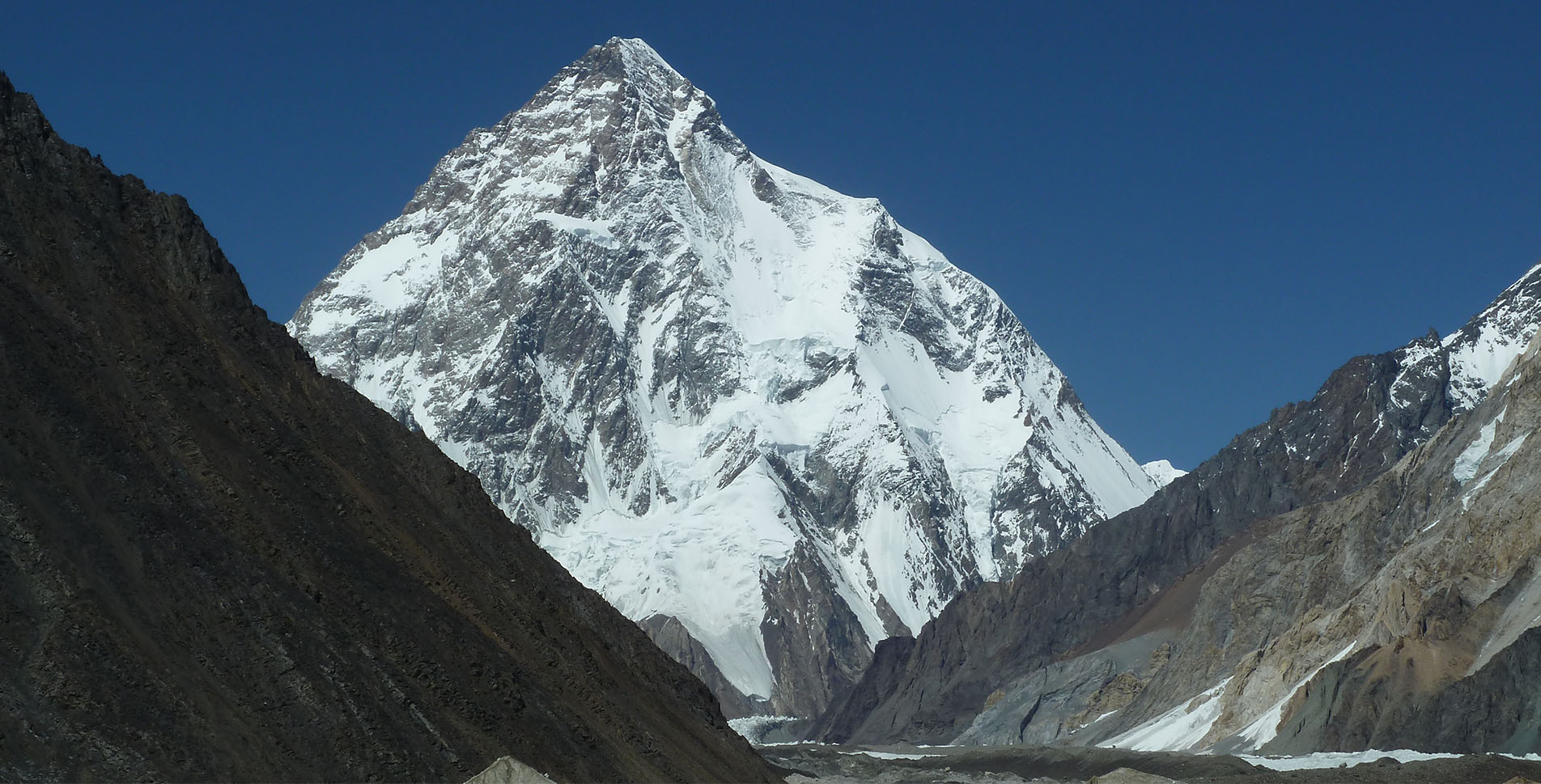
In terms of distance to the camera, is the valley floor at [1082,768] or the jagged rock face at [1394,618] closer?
the valley floor at [1082,768]

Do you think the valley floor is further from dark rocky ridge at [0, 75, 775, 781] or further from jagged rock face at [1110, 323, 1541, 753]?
dark rocky ridge at [0, 75, 775, 781]

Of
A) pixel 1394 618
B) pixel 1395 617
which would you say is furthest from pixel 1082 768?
pixel 1395 617

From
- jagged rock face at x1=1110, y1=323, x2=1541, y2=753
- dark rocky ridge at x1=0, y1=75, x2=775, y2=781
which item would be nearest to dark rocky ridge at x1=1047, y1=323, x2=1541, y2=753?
jagged rock face at x1=1110, y1=323, x2=1541, y2=753

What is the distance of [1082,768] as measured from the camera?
438 ft

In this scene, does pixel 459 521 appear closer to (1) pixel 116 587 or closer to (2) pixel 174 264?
(2) pixel 174 264

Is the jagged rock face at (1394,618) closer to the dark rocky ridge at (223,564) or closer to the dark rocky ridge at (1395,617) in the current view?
the dark rocky ridge at (1395,617)

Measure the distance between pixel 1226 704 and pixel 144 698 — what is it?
10552 centimetres

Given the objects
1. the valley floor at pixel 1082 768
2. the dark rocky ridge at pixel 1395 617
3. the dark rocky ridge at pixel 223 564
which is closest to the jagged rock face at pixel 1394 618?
the dark rocky ridge at pixel 1395 617

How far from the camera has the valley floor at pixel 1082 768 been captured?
7725 cm

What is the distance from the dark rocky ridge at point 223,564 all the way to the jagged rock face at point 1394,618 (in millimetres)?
48589

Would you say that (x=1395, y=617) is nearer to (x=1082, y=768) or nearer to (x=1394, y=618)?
(x=1394, y=618)

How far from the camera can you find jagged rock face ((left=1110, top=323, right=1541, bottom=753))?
102m

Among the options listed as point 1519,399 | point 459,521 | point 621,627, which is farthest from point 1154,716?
point 459,521

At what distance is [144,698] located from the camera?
134ft
